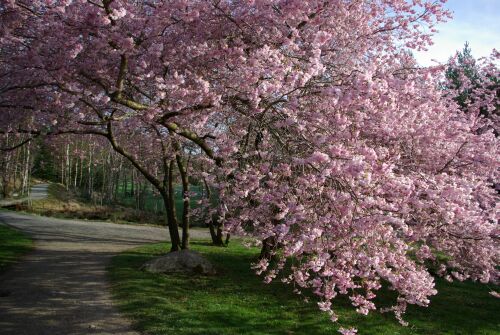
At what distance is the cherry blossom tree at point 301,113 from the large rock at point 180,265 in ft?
16.0

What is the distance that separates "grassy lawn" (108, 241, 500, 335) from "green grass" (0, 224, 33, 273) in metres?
3.39

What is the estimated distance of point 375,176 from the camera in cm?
562

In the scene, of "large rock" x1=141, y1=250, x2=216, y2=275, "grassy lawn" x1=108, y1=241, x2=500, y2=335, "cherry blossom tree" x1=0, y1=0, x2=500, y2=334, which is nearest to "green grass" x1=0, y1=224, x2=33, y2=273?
"grassy lawn" x1=108, y1=241, x2=500, y2=335

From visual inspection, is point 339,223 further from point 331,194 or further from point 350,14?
point 350,14

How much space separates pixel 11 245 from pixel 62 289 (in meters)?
7.28

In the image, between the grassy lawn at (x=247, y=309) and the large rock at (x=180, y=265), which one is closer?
the grassy lawn at (x=247, y=309)

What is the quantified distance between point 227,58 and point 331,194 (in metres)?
4.27

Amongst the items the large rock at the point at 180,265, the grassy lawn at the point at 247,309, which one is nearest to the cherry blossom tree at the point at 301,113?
the grassy lawn at the point at 247,309

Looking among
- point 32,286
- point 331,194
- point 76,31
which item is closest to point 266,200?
point 331,194

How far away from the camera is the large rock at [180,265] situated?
1330cm

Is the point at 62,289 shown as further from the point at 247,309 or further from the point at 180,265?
the point at 247,309

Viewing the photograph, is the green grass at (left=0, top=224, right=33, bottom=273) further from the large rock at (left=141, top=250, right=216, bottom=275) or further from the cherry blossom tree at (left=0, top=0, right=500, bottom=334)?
the cherry blossom tree at (left=0, top=0, right=500, bottom=334)

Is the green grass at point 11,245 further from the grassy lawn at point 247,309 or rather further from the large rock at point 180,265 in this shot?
the large rock at point 180,265

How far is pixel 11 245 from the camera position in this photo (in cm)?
1672
